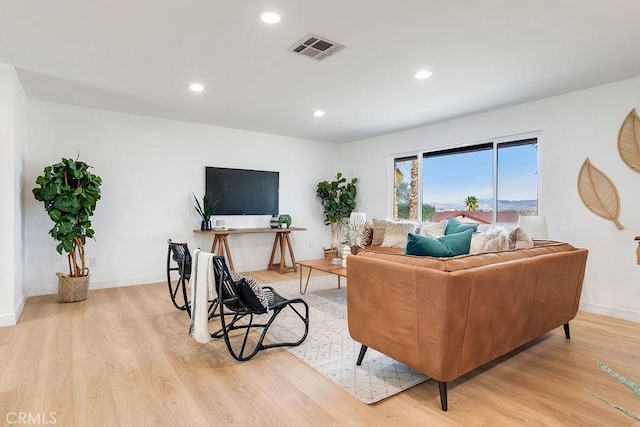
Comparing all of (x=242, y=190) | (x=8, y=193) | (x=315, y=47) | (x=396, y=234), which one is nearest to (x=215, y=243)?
(x=242, y=190)

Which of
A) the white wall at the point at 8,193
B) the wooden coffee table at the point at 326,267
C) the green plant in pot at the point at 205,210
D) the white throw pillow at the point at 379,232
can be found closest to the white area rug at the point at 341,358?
the wooden coffee table at the point at 326,267

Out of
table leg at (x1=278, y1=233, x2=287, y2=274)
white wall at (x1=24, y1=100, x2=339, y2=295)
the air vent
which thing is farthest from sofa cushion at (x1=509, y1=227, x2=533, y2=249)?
white wall at (x1=24, y1=100, x2=339, y2=295)

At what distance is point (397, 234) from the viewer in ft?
17.9

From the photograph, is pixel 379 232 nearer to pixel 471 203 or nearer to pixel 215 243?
pixel 471 203

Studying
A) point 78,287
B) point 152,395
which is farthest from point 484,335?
point 78,287

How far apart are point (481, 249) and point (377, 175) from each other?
3.81m

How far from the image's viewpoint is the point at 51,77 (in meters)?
3.64

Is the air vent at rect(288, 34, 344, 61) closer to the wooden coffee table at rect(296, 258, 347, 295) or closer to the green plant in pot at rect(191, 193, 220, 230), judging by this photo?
the wooden coffee table at rect(296, 258, 347, 295)

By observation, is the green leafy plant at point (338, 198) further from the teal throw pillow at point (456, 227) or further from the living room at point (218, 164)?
the teal throw pillow at point (456, 227)

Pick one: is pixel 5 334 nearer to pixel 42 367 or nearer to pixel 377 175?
pixel 42 367

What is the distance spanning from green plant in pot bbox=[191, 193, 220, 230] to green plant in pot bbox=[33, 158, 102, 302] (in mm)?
1549

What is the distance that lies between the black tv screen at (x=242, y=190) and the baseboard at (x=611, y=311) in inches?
186

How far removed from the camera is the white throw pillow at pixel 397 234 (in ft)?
17.6

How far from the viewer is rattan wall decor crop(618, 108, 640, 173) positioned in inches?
142
